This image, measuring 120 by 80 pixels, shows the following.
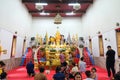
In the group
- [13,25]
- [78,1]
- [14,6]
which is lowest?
[13,25]

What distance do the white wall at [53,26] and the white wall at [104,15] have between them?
3.15 meters

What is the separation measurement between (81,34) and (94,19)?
4368 millimetres

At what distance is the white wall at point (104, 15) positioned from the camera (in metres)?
7.76

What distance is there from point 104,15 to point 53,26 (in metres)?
7.62

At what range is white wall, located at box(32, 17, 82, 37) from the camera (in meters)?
15.9

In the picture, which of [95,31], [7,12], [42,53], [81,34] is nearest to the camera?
[7,12]

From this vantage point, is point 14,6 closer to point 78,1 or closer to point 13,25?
point 13,25

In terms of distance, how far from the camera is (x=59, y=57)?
10148 millimetres

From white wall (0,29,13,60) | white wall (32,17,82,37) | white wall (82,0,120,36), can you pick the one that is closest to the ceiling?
white wall (82,0,120,36)

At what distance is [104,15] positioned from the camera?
9.49 m

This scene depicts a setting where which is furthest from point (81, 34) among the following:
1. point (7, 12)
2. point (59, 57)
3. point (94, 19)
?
point (7, 12)

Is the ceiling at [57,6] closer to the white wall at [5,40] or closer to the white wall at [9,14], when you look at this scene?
the white wall at [9,14]

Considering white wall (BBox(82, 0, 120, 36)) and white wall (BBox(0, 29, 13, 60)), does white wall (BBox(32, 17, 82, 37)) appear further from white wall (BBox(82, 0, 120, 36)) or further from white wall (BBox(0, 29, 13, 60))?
white wall (BBox(0, 29, 13, 60))

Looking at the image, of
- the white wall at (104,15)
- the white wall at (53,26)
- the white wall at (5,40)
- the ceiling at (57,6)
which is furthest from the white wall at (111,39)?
the white wall at (53,26)
